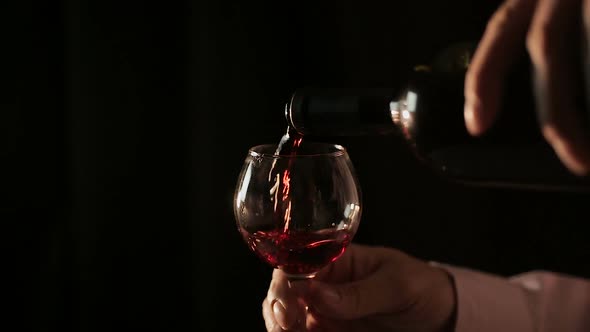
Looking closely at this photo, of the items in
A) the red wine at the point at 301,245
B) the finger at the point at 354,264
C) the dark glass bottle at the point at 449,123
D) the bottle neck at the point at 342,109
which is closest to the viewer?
the dark glass bottle at the point at 449,123

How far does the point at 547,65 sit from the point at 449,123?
0.16 meters

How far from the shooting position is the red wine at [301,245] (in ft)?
2.70

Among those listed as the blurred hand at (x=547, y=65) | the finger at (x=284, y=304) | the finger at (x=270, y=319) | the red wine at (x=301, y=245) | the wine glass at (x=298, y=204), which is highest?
the blurred hand at (x=547, y=65)

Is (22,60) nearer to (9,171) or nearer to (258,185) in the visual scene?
(9,171)

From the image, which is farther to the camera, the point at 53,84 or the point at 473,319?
the point at 53,84

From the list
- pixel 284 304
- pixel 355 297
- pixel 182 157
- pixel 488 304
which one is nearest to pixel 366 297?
pixel 355 297

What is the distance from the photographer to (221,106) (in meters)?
1.69

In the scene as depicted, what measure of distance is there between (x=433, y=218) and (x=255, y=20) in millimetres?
785

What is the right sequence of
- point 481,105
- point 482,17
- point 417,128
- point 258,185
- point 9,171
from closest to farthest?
point 481,105, point 417,128, point 258,185, point 482,17, point 9,171

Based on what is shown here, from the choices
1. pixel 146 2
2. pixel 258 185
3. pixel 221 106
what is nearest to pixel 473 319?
pixel 258 185

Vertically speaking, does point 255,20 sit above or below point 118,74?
above

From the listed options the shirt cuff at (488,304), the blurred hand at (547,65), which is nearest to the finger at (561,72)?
the blurred hand at (547,65)

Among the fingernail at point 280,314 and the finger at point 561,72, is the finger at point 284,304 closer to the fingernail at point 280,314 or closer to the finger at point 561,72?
the fingernail at point 280,314

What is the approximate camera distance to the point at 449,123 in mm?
640
